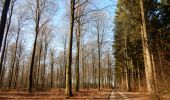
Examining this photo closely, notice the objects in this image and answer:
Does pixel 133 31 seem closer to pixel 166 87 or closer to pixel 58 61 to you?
pixel 166 87

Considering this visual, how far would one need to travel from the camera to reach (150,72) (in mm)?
16250

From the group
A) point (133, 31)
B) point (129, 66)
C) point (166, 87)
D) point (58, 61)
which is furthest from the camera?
point (58, 61)

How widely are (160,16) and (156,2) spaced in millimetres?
1827

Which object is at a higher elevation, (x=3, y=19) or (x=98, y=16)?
(x=98, y=16)

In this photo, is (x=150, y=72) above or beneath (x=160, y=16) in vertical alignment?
beneath

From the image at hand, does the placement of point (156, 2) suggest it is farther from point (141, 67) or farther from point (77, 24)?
point (141, 67)

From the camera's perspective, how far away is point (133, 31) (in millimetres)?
26547

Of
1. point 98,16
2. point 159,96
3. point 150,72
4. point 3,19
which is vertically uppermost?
point 98,16

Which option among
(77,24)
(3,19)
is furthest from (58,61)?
(3,19)

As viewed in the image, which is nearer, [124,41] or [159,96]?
[159,96]

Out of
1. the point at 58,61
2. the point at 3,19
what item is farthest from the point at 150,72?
the point at 58,61

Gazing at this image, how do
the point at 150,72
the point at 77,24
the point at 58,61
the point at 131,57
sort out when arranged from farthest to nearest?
the point at 58,61
the point at 131,57
the point at 77,24
the point at 150,72

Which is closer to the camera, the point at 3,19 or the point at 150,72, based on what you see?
the point at 3,19

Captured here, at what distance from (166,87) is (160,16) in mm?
16080
